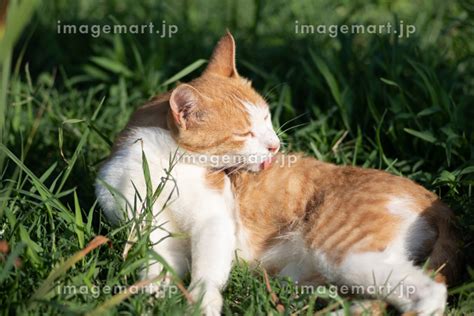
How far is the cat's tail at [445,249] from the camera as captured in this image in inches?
117

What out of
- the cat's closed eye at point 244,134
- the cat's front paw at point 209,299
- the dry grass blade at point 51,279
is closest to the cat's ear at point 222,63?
the cat's closed eye at point 244,134

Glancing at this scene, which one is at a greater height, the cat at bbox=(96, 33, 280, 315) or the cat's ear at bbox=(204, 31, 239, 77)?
the cat's ear at bbox=(204, 31, 239, 77)

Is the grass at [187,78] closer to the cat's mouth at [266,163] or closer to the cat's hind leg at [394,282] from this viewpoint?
the cat's hind leg at [394,282]

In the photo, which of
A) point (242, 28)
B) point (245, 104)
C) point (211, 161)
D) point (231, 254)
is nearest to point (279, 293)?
point (231, 254)

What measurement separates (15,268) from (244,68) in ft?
8.58

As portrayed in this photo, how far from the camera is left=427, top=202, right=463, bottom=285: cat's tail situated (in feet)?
9.75

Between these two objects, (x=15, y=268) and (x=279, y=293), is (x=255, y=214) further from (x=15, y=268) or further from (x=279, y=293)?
(x=15, y=268)

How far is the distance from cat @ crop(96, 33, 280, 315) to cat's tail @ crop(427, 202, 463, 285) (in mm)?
787

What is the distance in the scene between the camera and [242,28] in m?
5.54

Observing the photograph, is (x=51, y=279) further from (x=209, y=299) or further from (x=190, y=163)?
(x=190, y=163)

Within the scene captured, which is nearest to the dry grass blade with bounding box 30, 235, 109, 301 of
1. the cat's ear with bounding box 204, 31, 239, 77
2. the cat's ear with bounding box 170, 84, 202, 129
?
the cat's ear with bounding box 170, 84, 202, 129

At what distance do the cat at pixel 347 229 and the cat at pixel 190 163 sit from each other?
142mm

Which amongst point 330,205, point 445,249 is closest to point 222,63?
point 330,205

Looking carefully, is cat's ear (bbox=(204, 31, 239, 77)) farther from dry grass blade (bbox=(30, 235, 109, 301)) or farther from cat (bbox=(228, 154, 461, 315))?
dry grass blade (bbox=(30, 235, 109, 301))
